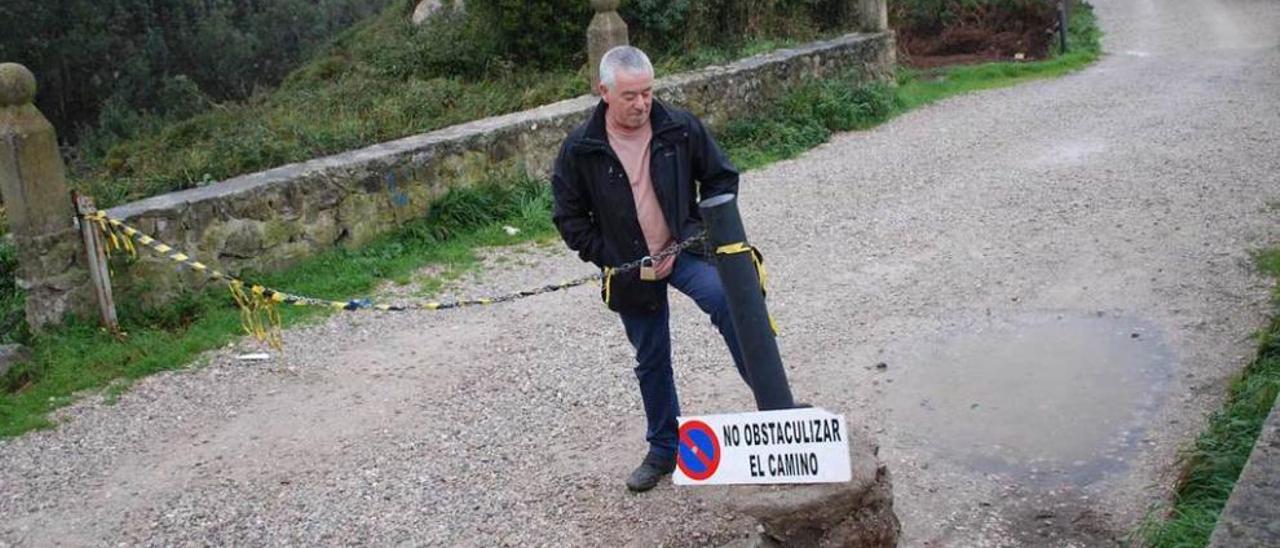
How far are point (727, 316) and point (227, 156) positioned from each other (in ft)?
18.9

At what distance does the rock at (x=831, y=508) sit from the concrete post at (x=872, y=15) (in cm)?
1233

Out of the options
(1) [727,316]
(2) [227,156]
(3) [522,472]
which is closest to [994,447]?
(1) [727,316]

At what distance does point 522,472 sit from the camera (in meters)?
5.32

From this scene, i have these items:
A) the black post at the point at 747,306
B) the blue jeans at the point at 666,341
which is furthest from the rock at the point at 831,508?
the blue jeans at the point at 666,341

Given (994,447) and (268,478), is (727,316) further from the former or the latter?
(268,478)

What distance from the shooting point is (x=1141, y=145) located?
11523mm

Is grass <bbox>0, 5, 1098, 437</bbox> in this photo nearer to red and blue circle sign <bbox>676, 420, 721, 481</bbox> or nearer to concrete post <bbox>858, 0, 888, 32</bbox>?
concrete post <bbox>858, 0, 888, 32</bbox>

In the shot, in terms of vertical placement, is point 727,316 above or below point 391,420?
above

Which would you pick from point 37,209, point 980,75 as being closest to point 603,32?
point 37,209

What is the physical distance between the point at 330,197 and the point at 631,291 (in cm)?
471

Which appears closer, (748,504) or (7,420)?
(748,504)

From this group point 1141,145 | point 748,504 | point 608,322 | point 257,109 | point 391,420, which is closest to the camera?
point 748,504

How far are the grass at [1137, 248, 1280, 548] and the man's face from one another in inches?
89.5

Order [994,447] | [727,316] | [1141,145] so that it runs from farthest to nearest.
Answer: [1141,145]
[994,447]
[727,316]
